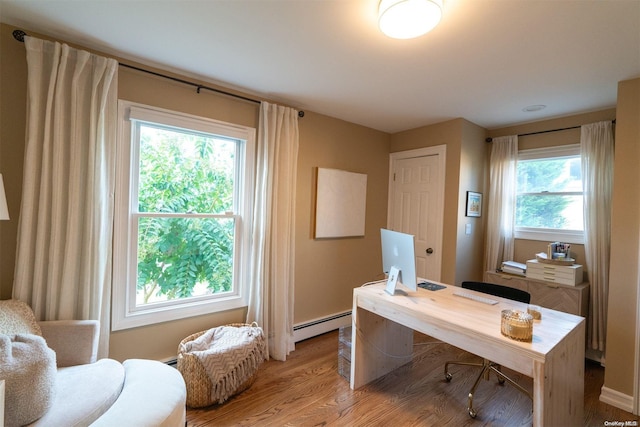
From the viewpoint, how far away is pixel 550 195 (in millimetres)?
2996

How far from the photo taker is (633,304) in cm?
203

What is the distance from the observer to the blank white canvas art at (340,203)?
307cm

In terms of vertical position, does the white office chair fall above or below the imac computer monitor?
below

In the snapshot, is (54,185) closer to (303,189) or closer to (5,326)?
(5,326)

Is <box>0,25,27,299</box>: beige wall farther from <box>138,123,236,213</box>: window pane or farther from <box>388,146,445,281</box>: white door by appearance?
<box>388,146,445,281</box>: white door

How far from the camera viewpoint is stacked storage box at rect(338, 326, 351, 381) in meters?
2.36

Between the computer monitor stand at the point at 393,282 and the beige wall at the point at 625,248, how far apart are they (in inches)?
63.2

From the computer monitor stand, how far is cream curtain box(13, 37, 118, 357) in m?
1.95

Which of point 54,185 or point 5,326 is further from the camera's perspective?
point 54,185

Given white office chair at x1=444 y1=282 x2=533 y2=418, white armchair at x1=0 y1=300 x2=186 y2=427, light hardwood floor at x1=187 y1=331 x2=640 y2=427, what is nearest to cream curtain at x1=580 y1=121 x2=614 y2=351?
light hardwood floor at x1=187 y1=331 x2=640 y2=427

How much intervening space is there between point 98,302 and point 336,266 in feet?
7.17

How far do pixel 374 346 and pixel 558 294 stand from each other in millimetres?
1844

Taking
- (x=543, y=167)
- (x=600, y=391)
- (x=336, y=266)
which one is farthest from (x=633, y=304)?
(x=336, y=266)

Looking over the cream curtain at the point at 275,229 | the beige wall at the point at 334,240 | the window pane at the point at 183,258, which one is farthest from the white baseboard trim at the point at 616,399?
the window pane at the point at 183,258
